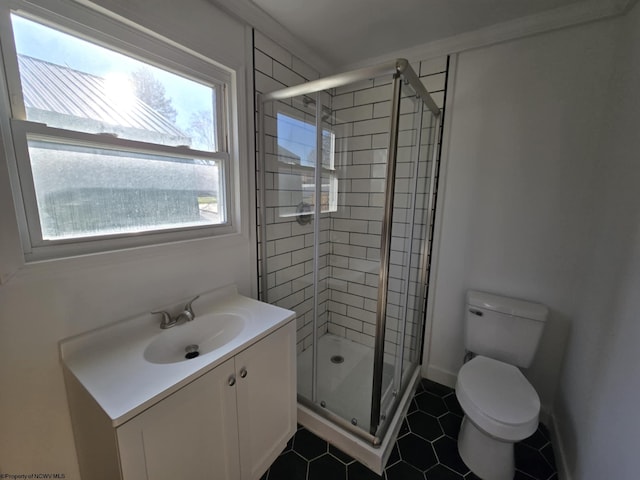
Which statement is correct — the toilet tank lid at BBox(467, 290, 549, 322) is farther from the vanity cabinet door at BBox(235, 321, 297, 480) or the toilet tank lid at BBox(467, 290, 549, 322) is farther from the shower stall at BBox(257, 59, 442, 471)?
the vanity cabinet door at BBox(235, 321, 297, 480)

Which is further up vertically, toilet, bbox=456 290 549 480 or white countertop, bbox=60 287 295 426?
white countertop, bbox=60 287 295 426

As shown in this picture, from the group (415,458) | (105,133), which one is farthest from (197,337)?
(415,458)

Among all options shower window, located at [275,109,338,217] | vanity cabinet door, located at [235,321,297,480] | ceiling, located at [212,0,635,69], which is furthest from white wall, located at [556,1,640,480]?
shower window, located at [275,109,338,217]

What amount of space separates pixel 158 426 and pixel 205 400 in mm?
159

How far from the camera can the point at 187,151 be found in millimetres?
1306

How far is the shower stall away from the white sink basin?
45cm

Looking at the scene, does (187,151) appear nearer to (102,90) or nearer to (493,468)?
(102,90)

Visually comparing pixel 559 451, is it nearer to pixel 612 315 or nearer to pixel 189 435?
pixel 612 315

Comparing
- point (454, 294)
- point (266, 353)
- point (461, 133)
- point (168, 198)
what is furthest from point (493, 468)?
point (168, 198)

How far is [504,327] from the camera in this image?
5.21 ft

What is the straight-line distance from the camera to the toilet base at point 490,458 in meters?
1.32

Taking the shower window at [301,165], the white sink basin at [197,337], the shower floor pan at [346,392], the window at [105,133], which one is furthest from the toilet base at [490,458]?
the window at [105,133]

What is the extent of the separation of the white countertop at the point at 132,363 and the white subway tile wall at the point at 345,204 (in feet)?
1.99

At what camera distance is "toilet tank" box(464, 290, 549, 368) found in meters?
1.54
